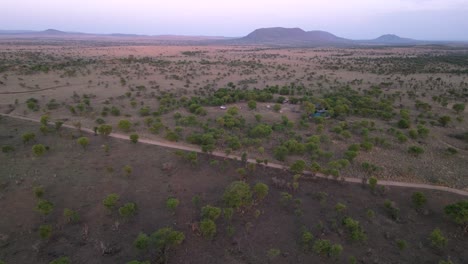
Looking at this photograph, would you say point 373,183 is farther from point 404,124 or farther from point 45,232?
point 45,232

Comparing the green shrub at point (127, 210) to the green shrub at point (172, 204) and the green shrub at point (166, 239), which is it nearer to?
the green shrub at point (172, 204)

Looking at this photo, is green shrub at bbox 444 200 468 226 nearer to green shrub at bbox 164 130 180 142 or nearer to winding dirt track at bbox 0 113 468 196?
winding dirt track at bbox 0 113 468 196

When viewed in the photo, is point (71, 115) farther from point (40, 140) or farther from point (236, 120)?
point (236, 120)

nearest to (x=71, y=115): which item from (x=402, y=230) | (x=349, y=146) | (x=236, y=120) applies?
(x=236, y=120)

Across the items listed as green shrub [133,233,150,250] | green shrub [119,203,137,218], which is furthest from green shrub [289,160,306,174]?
green shrub [133,233,150,250]

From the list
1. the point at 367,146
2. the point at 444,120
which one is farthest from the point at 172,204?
the point at 444,120
